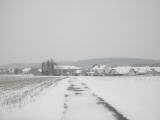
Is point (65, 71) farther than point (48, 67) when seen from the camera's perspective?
Yes

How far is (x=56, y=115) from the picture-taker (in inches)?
345

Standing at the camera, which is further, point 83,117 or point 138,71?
point 138,71

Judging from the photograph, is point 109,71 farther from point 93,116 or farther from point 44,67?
point 93,116

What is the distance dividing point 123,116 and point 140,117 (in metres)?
0.74

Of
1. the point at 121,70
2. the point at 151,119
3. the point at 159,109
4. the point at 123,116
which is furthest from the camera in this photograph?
the point at 121,70

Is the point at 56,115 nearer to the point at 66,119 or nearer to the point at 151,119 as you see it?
the point at 66,119

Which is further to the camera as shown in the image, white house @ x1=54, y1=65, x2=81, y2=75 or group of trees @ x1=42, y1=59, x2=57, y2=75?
white house @ x1=54, y1=65, x2=81, y2=75

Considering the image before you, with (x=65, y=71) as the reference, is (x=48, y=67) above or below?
above

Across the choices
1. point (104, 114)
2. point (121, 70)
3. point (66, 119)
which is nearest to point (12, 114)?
point (66, 119)

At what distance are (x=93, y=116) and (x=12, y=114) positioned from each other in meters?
3.92

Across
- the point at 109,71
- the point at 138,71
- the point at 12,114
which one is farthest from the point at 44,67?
the point at 12,114

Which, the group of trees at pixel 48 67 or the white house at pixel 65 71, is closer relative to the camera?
the group of trees at pixel 48 67

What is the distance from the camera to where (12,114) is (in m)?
8.95

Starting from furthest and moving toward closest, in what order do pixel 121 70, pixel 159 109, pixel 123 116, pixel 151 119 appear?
pixel 121 70 → pixel 159 109 → pixel 123 116 → pixel 151 119
